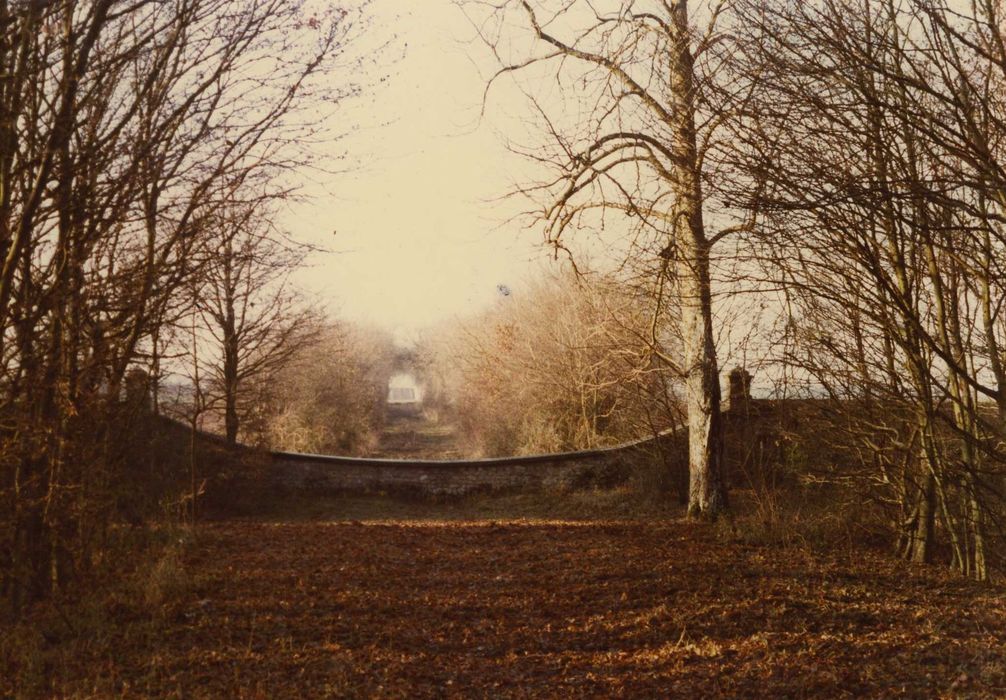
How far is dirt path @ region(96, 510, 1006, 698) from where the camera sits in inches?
216

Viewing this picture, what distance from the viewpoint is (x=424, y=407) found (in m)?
59.0

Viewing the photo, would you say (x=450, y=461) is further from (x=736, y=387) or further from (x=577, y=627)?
(x=577, y=627)

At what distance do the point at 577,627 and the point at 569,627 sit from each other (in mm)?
67

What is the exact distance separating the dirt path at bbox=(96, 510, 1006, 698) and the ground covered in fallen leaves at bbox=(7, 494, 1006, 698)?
0.07ft

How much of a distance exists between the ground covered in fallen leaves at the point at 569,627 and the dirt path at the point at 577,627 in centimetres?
2

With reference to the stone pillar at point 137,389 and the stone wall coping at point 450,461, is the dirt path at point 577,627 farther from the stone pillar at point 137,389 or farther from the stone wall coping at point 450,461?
the stone wall coping at point 450,461

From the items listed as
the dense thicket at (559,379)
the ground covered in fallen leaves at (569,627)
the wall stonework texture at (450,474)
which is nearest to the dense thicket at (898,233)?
the ground covered in fallen leaves at (569,627)

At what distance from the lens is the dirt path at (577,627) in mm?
5480

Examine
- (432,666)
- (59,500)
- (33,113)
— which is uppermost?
(33,113)

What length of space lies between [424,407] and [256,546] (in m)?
48.5

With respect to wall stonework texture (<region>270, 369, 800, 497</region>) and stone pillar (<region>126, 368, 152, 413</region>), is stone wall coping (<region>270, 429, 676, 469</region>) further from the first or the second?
stone pillar (<region>126, 368, 152, 413</region>)

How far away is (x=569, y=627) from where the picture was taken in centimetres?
679

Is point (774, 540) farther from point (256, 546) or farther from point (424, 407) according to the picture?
point (424, 407)

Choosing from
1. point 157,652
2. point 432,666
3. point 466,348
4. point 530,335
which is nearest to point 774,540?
point 432,666
